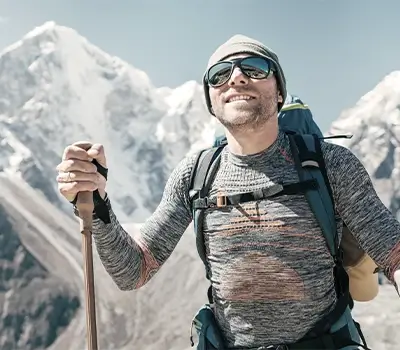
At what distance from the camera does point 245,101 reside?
228cm

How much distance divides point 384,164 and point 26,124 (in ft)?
120

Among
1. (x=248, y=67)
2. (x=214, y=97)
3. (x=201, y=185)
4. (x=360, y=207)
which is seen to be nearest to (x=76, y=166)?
(x=201, y=185)

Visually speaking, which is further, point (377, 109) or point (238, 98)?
point (377, 109)

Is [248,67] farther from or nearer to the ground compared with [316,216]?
farther from the ground

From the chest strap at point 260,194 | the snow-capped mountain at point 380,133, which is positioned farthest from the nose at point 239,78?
the snow-capped mountain at point 380,133

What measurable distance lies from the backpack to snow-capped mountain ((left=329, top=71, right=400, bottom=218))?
49.5 meters

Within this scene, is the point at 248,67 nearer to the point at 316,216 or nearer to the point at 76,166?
the point at 316,216

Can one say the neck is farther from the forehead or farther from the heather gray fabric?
the forehead

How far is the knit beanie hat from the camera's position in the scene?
236 cm

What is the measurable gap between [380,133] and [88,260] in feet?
200

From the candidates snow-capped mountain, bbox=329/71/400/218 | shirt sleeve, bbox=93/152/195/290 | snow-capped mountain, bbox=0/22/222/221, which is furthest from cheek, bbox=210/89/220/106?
snow-capped mountain, bbox=0/22/222/221

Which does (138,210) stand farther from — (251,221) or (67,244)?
(251,221)

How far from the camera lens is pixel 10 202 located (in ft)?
155

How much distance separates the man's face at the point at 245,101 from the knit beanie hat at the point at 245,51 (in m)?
→ 0.03
